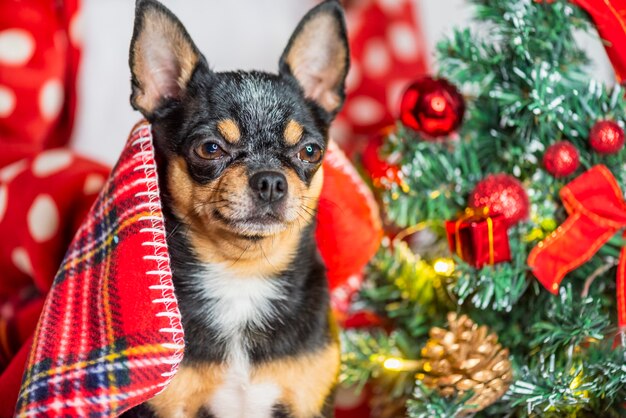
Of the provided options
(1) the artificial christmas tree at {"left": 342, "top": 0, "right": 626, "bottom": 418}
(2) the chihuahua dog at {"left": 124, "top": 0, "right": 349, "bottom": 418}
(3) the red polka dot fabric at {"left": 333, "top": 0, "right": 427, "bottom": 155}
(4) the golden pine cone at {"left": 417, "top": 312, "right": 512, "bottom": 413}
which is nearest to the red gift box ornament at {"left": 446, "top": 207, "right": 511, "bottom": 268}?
(1) the artificial christmas tree at {"left": 342, "top": 0, "right": 626, "bottom": 418}

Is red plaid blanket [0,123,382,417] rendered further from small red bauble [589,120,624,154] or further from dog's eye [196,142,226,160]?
small red bauble [589,120,624,154]

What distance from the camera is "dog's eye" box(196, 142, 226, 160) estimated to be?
114 centimetres

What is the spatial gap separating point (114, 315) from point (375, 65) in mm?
1129

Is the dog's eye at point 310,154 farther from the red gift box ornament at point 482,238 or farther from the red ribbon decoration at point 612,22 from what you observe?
the red ribbon decoration at point 612,22

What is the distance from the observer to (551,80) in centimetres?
125

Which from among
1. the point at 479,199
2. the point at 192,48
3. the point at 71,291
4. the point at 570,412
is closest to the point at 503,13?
the point at 479,199

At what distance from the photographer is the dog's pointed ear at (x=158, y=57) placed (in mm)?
1125

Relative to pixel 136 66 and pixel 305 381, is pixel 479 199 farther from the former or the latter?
pixel 136 66

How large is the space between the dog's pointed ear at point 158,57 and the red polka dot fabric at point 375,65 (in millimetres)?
745

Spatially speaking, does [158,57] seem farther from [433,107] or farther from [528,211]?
[528,211]

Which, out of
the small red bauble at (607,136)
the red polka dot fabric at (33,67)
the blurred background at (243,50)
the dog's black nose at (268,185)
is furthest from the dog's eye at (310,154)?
the red polka dot fabric at (33,67)

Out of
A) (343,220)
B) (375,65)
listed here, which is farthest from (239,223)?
(375,65)

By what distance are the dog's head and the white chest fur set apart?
0.10 meters

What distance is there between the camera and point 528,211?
1.28 meters
